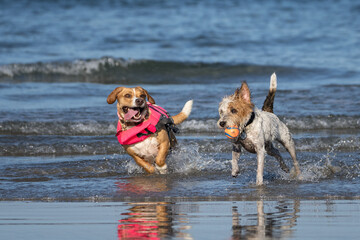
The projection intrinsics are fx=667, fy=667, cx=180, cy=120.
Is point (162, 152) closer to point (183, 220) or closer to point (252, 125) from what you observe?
point (252, 125)

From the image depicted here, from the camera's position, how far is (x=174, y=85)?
16.5 m

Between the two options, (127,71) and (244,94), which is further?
(127,71)

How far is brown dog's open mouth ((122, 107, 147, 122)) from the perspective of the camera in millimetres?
7804

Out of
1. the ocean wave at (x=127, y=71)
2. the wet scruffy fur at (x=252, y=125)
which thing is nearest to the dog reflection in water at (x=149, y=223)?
the wet scruffy fur at (x=252, y=125)

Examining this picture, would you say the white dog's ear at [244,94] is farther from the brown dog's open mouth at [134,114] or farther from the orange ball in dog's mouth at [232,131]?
the brown dog's open mouth at [134,114]

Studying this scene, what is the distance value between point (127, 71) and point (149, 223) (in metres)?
13.6

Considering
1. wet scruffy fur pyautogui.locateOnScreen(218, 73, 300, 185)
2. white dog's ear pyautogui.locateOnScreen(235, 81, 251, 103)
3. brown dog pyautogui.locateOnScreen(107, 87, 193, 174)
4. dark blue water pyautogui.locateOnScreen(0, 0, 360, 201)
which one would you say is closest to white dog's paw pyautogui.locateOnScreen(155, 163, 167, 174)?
brown dog pyautogui.locateOnScreen(107, 87, 193, 174)

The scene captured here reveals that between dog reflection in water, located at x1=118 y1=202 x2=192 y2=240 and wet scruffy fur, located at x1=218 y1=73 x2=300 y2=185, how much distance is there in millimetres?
1160

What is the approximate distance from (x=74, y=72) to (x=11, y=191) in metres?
11.6

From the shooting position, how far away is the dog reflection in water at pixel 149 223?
4.81 m

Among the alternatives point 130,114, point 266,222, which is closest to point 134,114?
point 130,114

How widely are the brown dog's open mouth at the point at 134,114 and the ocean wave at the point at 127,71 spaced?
9.25 metres

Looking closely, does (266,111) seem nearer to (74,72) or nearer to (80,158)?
(80,158)

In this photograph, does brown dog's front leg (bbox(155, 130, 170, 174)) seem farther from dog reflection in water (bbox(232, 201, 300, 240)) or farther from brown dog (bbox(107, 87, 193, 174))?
dog reflection in water (bbox(232, 201, 300, 240))
